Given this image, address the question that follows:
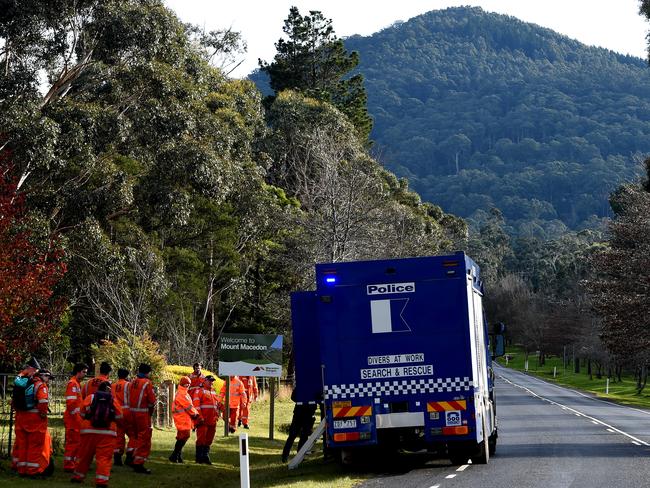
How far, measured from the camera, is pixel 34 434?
15.7 metres

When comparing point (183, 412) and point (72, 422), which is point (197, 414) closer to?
point (183, 412)

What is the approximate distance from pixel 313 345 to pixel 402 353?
116 inches

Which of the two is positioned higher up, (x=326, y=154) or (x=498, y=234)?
(x=498, y=234)

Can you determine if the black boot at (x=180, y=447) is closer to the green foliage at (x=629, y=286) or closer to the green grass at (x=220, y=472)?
the green grass at (x=220, y=472)

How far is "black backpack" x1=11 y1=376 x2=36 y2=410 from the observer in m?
15.6

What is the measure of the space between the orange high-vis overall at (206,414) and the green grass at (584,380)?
2882cm

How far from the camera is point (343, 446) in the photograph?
16.3 meters

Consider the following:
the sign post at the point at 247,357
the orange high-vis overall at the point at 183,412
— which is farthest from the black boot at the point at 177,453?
the sign post at the point at 247,357

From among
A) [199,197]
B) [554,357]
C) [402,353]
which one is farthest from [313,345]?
[554,357]

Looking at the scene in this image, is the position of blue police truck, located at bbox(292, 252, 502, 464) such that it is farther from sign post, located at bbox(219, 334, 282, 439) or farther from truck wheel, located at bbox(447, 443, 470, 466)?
sign post, located at bbox(219, 334, 282, 439)

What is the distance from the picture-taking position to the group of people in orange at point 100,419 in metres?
15.3

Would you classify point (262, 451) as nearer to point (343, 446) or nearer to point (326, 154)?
point (343, 446)

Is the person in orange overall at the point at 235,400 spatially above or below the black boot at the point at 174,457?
above

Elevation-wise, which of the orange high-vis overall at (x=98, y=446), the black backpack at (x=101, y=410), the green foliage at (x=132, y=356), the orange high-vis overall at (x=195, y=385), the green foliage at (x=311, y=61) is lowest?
the orange high-vis overall at (x=98, y=446)
